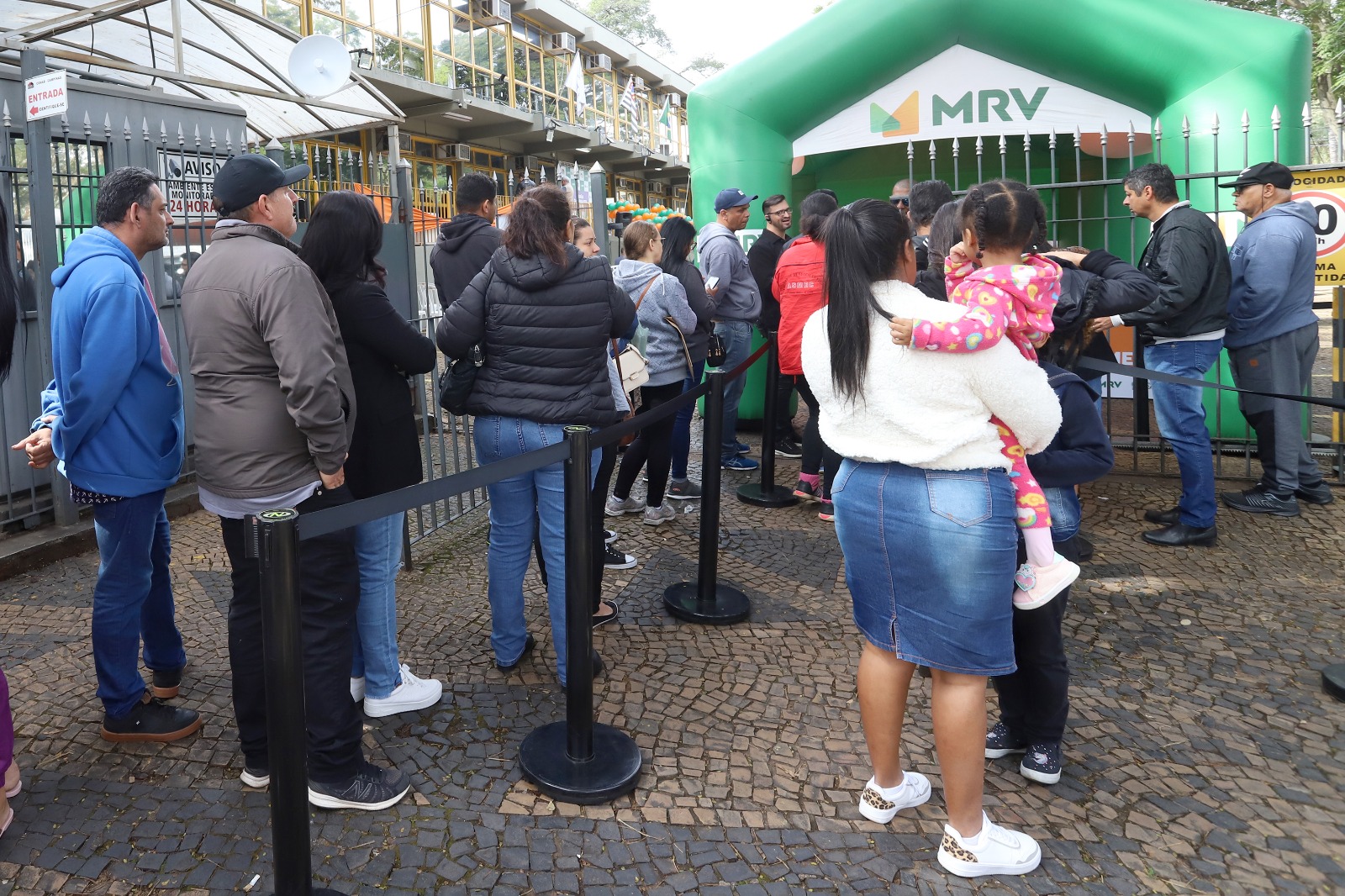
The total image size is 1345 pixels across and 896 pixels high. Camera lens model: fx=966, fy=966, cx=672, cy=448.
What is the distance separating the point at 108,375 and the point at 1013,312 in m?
2.60

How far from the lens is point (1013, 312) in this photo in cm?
238

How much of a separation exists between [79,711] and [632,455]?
2.96m

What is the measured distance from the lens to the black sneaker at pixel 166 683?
3498 mm

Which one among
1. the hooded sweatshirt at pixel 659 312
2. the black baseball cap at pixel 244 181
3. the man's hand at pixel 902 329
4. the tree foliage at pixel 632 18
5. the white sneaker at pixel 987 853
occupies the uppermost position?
the tree foliage at pixel 632 18

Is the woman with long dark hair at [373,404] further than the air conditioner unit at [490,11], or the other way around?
the air conditioner unit at [490,11]

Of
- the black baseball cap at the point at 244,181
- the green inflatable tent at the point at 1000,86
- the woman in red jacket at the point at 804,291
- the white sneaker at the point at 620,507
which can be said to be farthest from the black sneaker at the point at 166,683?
the green inflatable tent at the point at 1000,86

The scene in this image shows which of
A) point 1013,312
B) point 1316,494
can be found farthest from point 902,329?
point 1316,494

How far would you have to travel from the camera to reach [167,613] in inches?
137

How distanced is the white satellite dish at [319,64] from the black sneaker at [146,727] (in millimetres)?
7213

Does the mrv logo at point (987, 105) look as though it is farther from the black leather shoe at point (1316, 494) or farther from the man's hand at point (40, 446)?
the man's hand at point (40, 446)

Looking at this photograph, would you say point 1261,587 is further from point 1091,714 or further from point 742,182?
point 742,182

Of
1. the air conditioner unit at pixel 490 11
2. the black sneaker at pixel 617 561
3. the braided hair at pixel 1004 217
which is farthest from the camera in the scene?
the air conditioner unit at pixel 490 11

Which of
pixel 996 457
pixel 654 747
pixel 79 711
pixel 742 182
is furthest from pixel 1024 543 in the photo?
pixel 742 182

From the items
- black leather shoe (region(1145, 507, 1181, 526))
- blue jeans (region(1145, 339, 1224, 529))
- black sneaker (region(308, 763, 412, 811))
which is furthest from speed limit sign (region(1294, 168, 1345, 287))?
black sneaker (region(308, 763, 412, 811))
